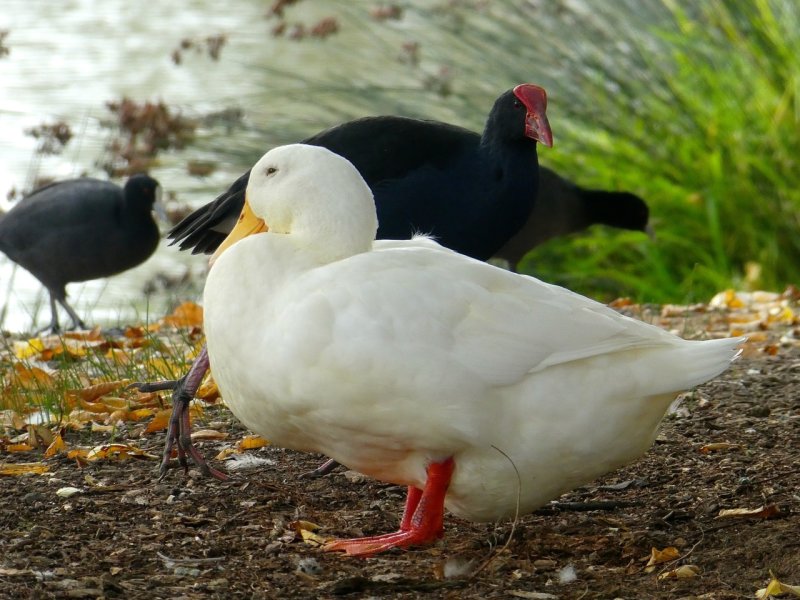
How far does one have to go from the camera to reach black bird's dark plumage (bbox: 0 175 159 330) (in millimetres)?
6453

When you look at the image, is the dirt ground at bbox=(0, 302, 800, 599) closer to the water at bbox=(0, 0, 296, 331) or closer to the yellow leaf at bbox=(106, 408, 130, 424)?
the yellow leaf at bbox=(106, 408, 130, 424)

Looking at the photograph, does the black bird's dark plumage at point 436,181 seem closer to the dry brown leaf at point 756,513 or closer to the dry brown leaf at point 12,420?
the dry brown leaf at point 12,420

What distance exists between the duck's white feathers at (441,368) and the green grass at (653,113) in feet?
15.0

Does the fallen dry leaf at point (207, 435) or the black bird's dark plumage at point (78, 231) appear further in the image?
the black bird's dark plumage at point (78, 231)

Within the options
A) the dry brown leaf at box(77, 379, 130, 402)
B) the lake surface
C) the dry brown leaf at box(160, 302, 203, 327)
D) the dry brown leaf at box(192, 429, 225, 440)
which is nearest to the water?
the lake surface

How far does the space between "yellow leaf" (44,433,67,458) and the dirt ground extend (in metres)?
0.05

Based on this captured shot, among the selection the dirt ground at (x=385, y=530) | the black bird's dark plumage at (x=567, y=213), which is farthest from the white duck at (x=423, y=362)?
the black bird's dark plumage at (x=567, y=213)

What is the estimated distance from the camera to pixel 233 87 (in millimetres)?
9117

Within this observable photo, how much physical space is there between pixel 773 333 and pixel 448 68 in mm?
3195

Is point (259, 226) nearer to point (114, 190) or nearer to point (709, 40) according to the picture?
point (114, 190)

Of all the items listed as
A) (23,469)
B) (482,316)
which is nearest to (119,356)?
(23,469)

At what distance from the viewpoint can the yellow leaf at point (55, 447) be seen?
3.53 m

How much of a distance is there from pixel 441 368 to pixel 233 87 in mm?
6908

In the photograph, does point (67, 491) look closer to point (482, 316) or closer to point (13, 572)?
point (13, 572)
